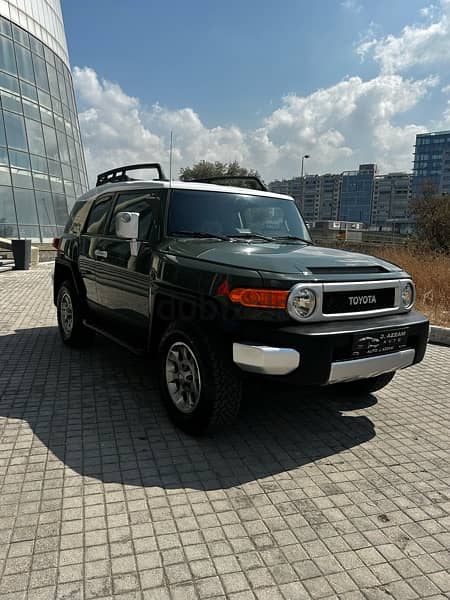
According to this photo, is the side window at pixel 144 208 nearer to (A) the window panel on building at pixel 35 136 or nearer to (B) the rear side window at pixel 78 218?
(B) the rear side window at pixel 78 218

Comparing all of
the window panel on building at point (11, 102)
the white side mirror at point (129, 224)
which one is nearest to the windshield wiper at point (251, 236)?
the white side mirror at point (129, 224)

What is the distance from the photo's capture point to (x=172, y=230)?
4152 millimetres

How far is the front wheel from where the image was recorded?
10.9 feet

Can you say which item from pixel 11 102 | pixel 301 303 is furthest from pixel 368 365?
pixel 11 102

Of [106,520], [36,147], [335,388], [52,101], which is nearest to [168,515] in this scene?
[106,520]

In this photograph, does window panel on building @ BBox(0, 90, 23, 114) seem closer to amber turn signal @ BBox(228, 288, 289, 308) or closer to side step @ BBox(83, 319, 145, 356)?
side step @ BBox(83, 319, 145, 356)

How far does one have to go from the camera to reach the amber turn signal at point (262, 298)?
10.3ft

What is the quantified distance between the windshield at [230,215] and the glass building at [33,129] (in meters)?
21.7

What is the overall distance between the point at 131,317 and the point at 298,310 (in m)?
1.98

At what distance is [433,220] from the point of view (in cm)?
2145

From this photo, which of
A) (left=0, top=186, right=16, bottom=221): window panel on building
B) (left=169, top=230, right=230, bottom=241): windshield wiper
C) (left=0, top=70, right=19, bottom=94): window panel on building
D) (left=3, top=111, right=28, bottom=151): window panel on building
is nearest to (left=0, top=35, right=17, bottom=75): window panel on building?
(left=0, top=70, right=19, bottom=94): window panel on building

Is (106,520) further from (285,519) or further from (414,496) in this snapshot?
(414,496)

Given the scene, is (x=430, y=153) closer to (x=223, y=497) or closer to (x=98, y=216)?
(x=98, y=216)

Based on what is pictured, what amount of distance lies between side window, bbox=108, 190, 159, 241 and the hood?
36 cm
